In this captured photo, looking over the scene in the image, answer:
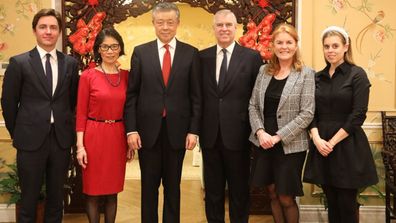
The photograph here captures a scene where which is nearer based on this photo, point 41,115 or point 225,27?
point 41,115

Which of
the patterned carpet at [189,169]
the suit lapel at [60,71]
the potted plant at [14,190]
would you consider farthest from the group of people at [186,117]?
the patterned carpet at [189,169]

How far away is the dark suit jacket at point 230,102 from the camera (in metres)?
2.71

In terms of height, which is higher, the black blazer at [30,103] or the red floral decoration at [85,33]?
the red floral decoration at [85,33]

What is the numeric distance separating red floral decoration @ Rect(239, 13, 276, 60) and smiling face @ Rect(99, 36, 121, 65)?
4.31 ft

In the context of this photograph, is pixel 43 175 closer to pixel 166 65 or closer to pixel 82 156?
pixel 82 156

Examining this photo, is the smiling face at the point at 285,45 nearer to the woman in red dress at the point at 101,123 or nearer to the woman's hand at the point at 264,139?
the woman's hand at the point at 264,139

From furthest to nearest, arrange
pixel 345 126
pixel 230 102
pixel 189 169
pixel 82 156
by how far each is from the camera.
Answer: pixel 189 169 → pixel 230 102 → pixel 82 156 → pixel 345 126

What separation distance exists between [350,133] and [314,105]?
0.26 m

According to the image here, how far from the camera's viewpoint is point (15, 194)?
3398 millimetres

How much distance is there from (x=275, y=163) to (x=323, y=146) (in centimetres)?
30

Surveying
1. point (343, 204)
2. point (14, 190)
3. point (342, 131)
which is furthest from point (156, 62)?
point (14, 190)

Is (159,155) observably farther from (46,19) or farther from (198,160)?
(198,160)

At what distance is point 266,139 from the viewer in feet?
8.39

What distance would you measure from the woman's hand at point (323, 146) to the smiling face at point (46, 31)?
66.1 inches
